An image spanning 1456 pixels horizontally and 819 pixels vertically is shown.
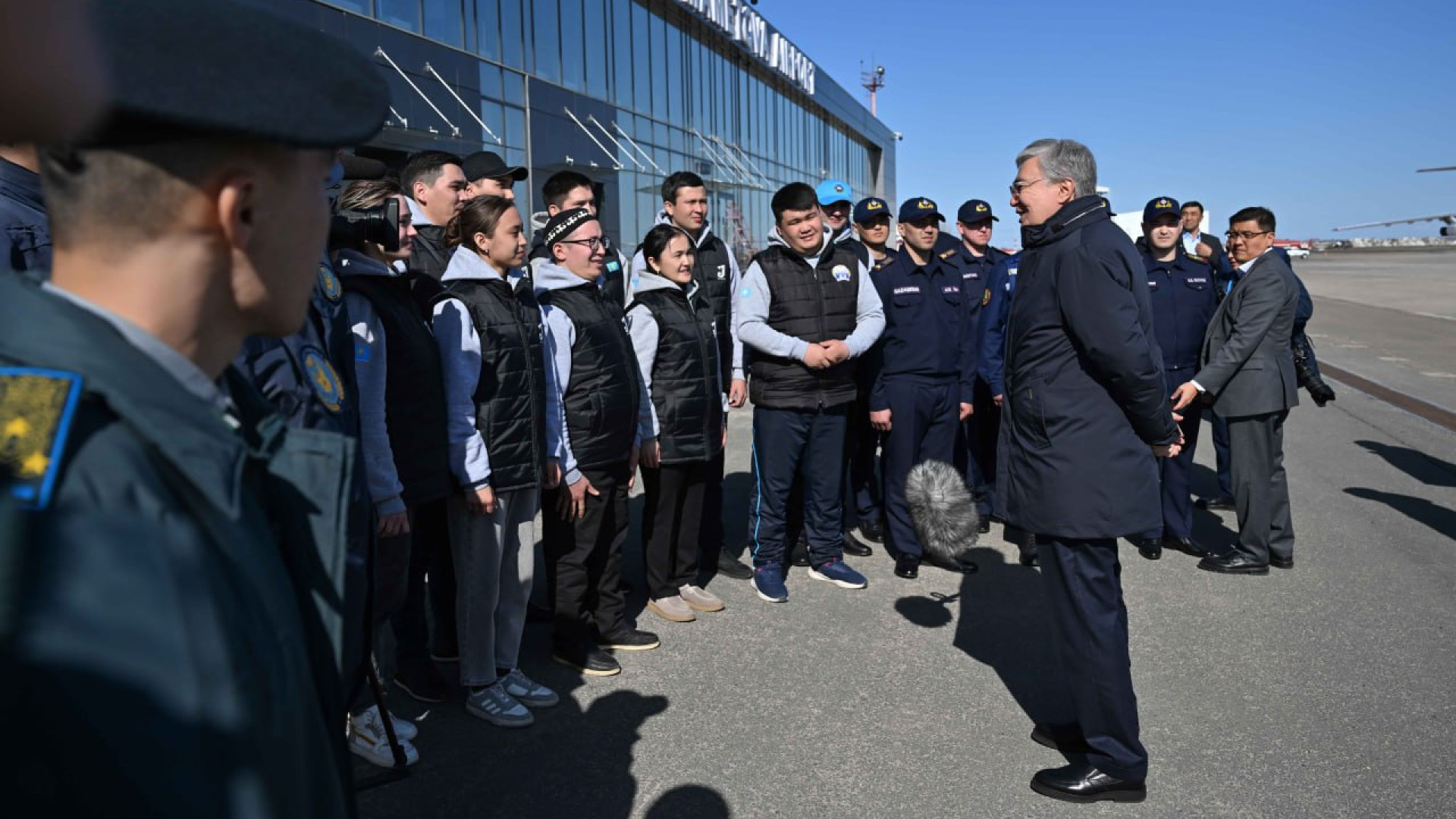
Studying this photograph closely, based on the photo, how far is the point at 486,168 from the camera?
209 inches

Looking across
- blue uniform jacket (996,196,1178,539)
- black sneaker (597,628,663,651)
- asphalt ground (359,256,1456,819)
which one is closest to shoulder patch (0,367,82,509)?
asphalt ground (359,256,1456,819)

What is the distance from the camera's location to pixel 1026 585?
18.2ft

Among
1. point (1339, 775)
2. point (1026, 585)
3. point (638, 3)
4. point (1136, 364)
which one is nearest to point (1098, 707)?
point (1339, 775)

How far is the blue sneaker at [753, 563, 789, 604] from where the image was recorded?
536 centimetres

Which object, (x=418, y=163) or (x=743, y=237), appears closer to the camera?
(x=418, y=163)

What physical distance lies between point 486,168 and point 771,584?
2820 millimetres

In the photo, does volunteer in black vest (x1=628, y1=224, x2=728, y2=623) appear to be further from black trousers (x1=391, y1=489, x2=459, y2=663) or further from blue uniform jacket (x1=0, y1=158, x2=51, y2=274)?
blue uniform jacket (x1=0, y1=158, x2=51, y2=274)

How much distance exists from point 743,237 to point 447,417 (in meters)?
28.5

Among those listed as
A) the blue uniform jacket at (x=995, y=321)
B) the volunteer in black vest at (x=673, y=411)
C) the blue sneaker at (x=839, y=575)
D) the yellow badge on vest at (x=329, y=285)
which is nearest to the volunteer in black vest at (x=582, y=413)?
the volunteer in black vest at (x=673, y=411)

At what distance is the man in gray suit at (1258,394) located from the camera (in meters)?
5.69

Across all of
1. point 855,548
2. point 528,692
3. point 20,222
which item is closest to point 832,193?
point 855,548

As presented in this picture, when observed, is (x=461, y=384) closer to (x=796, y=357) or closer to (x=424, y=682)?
(x=424, y=682)

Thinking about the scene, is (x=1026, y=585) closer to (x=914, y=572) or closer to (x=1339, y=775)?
(x=914, y=572)

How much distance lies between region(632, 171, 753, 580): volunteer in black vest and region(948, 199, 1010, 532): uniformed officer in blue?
1653mm
